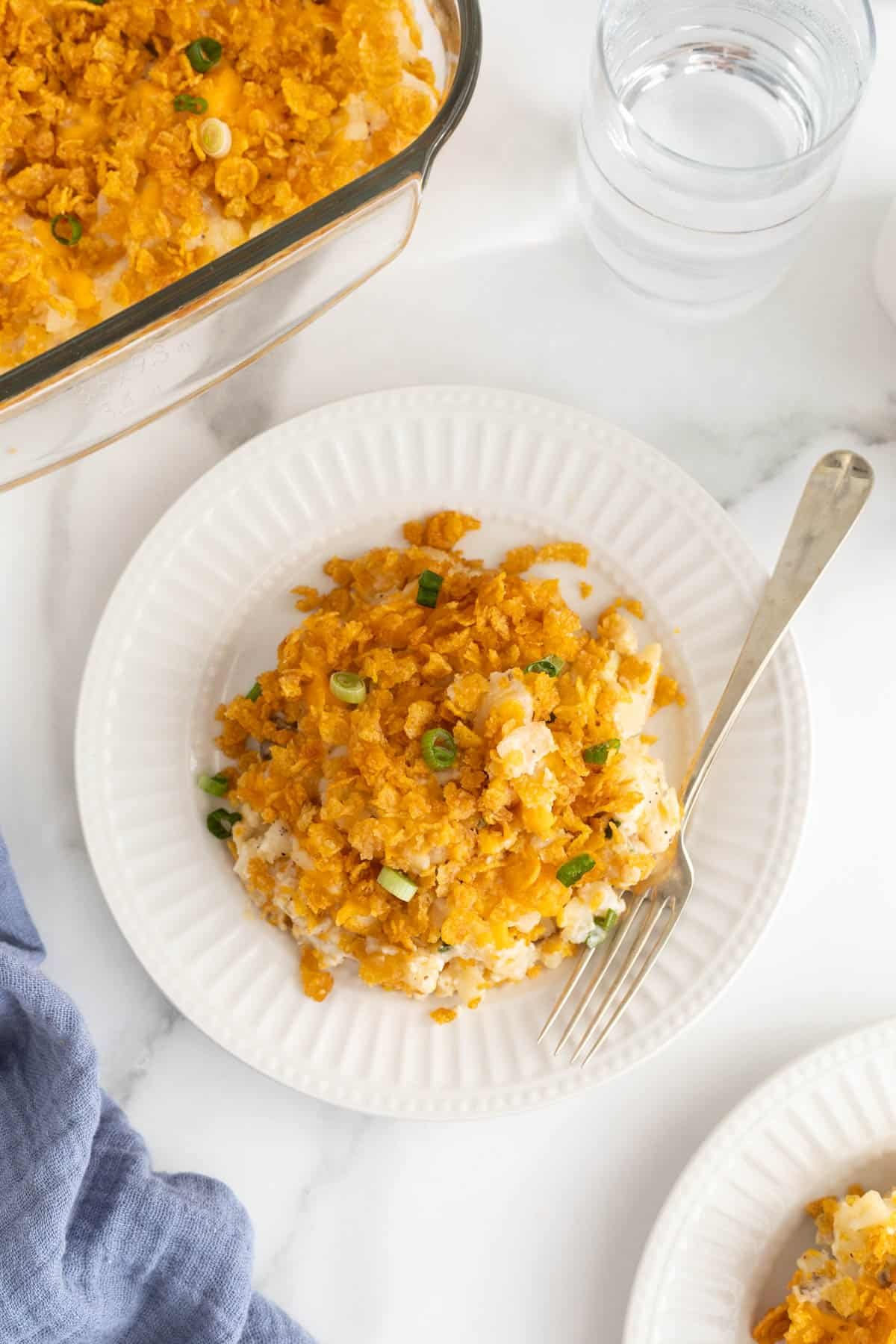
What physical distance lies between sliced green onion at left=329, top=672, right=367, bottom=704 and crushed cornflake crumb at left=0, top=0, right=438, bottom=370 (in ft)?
1.77

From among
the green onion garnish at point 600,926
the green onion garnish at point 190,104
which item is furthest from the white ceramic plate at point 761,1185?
the green onion garnish at point 190,104

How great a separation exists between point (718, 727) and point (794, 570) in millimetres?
241

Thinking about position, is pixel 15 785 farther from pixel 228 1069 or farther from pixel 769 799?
pixel 769 799

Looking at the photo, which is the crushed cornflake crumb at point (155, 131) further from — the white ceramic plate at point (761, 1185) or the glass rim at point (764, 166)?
the white ceramic plate at point (761, 1185)

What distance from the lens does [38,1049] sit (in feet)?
5.30

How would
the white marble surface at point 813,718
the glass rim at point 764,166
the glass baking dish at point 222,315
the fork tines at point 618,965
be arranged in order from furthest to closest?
the white marble surface at point 813,718 → the fork tines at point 618,965 → the glass rim at point 764,166 → the glass baking dish at point 222,315

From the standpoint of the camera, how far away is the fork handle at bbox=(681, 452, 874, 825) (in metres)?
1.62

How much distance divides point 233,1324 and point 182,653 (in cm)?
91

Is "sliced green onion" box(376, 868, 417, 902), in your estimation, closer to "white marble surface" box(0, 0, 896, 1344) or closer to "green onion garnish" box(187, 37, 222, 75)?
"white marble surface" box(0, 0, 896, 1344)

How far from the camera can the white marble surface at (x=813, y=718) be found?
5.76 feet

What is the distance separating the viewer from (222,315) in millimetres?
1426

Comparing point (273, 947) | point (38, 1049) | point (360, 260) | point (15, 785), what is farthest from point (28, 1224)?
point (360, 260)

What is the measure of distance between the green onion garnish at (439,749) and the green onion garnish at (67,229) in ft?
2.50

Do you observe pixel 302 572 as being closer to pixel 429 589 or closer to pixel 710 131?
pixel 429 589
